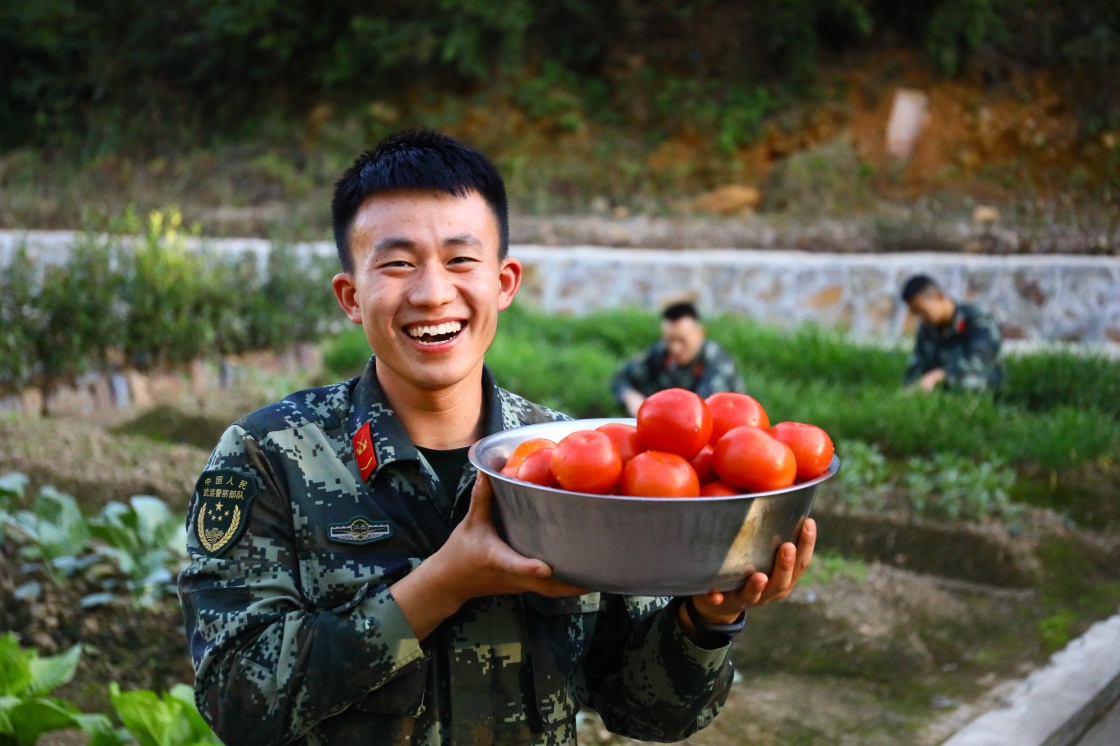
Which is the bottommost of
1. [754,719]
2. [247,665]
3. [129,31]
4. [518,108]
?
[754,719]

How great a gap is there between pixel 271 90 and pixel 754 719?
653 inches

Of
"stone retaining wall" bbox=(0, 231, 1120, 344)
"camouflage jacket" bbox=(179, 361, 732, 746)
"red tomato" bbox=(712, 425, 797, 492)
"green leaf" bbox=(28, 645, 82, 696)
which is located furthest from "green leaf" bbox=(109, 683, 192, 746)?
"stone retaining wall" bbox=(0, 231, 1120, 344)

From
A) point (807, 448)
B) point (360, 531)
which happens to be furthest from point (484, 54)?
point (807, 448)

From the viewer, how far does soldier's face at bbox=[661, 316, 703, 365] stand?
21.9ft

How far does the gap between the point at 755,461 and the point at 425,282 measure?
1.69 ft

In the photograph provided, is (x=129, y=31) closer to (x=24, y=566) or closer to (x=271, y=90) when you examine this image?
(x=271, y=90)

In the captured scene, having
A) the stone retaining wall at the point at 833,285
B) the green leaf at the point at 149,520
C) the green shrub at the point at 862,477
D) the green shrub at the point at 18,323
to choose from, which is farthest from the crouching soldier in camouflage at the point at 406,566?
the stone retaining wall at the point at 833,285

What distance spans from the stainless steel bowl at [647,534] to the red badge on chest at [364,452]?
248mm

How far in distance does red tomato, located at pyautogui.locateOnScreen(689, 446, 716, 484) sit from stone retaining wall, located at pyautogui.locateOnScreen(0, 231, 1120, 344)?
8344 mm

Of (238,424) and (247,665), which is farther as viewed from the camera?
(238,424)

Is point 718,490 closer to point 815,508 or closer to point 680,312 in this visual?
point 815,508

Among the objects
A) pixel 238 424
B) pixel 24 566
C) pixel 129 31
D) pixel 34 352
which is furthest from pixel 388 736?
pixel 129 31

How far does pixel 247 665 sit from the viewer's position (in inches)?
55.9

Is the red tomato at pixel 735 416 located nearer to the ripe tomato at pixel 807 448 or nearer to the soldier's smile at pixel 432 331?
the ripe tomato at pixel 807 448
